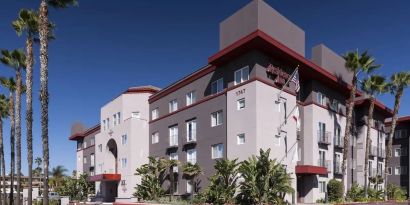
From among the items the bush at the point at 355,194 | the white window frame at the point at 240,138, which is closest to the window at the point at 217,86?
the white window frame at the point at 240,138

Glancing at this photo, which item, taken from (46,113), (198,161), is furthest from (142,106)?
(46,113)

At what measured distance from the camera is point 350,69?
41.7m

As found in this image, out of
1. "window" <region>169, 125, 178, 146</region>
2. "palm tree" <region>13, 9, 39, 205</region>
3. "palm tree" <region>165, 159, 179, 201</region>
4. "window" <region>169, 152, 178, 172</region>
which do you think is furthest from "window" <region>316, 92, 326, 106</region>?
"palm tree" <region>13, 9, 39, 205</region>

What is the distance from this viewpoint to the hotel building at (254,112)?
33250 mm

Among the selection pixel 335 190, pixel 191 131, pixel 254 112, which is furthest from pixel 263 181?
pixel 335 190

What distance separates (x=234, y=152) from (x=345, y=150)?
1320 cm

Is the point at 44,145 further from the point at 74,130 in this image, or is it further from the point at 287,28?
the point at 74,130

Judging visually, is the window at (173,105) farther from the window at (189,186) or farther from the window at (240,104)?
the window at (240,104)

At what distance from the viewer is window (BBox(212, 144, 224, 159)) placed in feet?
117

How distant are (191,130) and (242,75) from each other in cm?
919

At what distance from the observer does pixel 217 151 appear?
36.3 metres

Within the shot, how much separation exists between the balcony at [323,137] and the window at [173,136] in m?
14.3

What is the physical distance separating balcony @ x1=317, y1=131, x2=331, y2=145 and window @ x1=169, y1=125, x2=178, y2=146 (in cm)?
1434

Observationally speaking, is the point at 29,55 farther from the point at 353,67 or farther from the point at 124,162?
the point at 353,67
